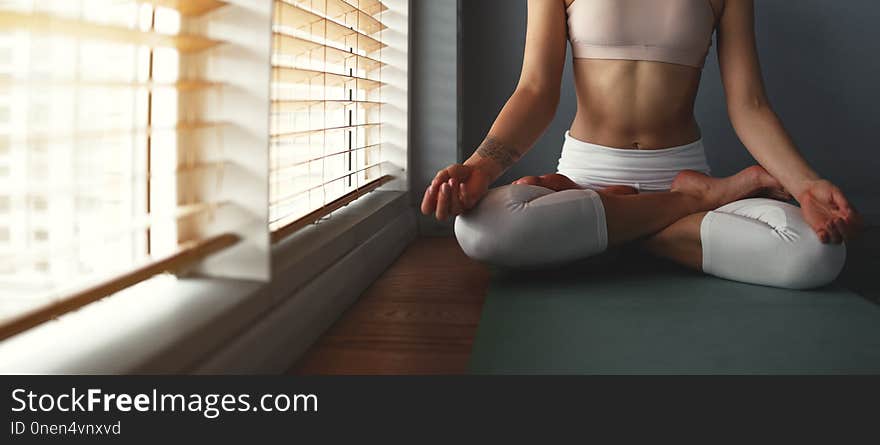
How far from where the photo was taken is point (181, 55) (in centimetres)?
113

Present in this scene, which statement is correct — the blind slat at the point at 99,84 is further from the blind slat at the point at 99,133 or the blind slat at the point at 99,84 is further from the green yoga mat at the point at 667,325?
the green yoga mat at the point at 667,325

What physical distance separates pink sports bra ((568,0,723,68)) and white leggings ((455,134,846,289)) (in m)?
0.46

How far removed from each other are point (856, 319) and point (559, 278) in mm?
608

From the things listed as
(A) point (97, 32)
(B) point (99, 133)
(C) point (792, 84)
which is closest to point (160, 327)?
(B) point (99, 133)

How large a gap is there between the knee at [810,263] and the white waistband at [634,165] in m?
0.45

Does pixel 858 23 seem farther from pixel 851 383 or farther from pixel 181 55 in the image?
pixel 181 55

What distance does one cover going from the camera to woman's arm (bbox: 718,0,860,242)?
1729mm

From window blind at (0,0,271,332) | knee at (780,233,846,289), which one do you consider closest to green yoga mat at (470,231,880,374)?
knee at (780,233,846,289)

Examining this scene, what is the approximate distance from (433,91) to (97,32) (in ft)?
5.70

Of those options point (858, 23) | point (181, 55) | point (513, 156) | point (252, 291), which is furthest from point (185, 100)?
point (858, 23)

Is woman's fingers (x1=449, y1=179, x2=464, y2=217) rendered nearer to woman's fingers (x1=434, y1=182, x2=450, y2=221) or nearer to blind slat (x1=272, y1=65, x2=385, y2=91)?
woman's fingers (x1=434, y1=182, x2=450, y2=221)

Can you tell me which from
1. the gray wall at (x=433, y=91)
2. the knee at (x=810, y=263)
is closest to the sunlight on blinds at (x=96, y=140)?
the knee at (x=810, y=263)

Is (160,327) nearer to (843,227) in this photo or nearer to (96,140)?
(96,140)

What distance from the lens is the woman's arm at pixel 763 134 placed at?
173 centimetres
